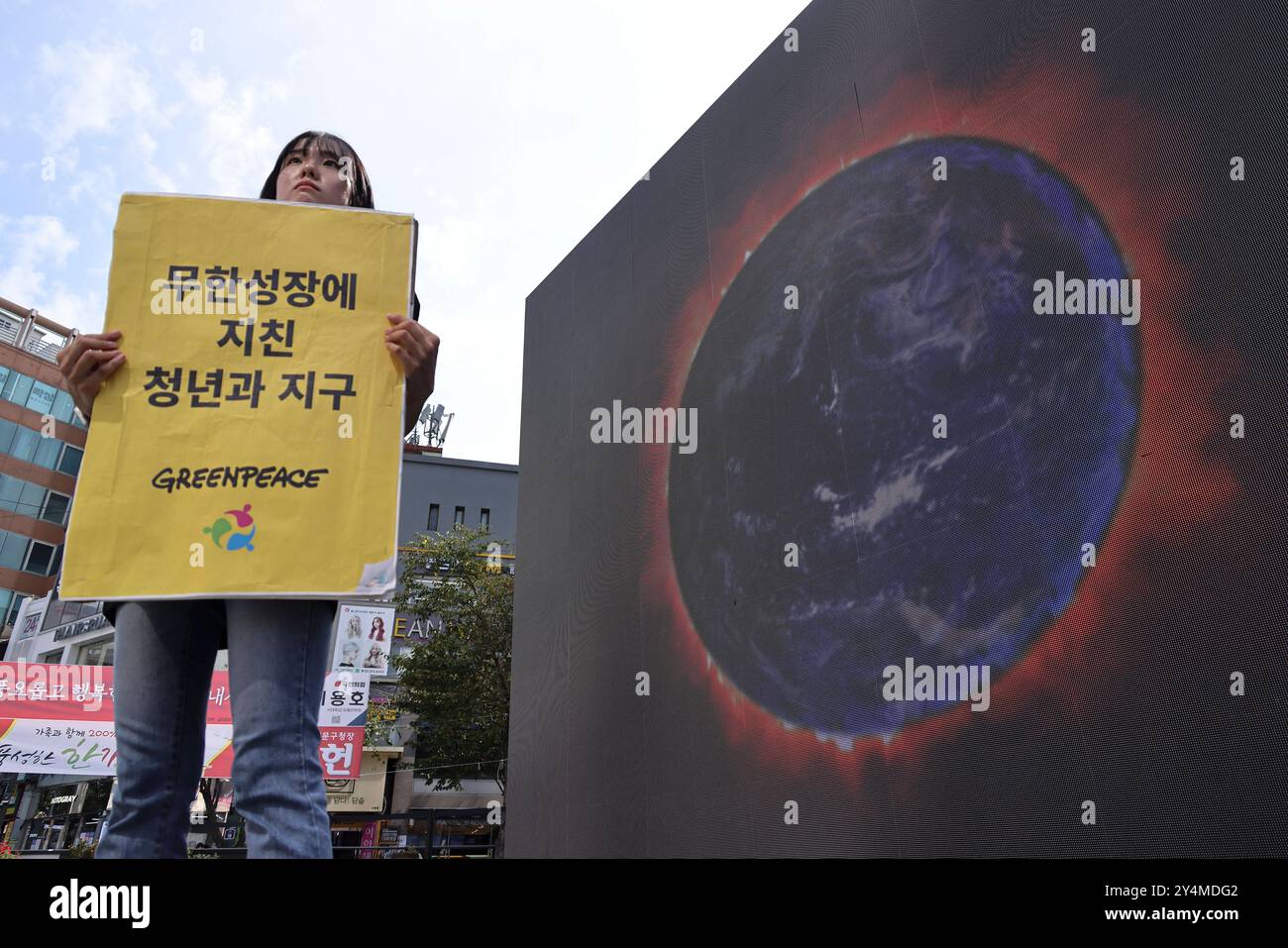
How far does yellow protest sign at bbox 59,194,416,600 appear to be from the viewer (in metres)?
1.68

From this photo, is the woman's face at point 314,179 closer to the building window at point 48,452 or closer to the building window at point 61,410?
the building window at point 48,452

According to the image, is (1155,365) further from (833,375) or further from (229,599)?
(229,599)

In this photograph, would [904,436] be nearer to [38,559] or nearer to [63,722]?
[63,722]

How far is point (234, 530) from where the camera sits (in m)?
1.70

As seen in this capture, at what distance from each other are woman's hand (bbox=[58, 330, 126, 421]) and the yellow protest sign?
23 mm

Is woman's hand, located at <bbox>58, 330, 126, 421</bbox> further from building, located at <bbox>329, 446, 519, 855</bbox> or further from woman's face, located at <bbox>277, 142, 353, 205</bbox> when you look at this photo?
building, located at <bbox>329, 446, 519, 855</bbox>

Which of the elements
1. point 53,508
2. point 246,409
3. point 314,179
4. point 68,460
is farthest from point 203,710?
point 68,460

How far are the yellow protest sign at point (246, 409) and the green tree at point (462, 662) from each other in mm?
13330

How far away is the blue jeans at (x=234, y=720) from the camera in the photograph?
1418 millimetres

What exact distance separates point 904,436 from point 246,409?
121 inches

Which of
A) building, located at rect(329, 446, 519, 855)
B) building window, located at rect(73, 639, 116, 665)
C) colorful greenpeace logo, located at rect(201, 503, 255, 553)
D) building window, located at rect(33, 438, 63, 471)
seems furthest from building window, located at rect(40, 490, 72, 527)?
colorful greenpeace logo, located at rect(201, 503, 255, 553)
